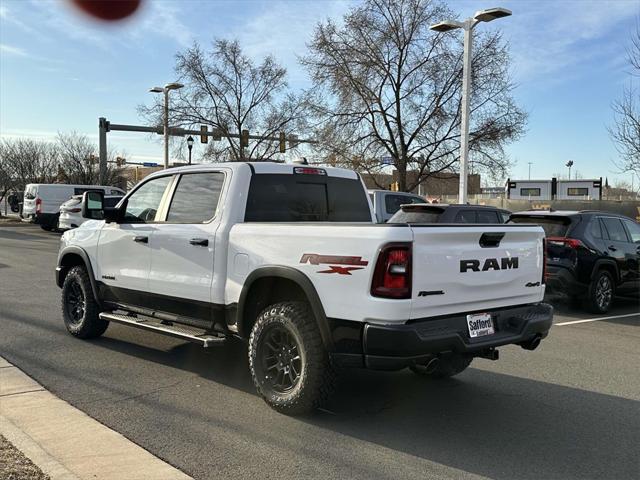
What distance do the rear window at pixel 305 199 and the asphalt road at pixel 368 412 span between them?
155cm

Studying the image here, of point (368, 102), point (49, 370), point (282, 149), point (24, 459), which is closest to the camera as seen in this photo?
point (24, 459)

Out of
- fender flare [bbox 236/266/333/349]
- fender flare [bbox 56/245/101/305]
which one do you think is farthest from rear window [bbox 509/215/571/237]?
fender flare [bbox 56/245/101/305]

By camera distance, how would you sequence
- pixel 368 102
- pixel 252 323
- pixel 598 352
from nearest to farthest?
1. pixel 252 323
2. pixel 598 352
3. pixel 368 102

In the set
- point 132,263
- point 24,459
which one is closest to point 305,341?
point 24,459

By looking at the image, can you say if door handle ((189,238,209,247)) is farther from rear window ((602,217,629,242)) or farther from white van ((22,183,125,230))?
white van ((22,183,125,230))

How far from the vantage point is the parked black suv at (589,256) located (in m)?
9.21

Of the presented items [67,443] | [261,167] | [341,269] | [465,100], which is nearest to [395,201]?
[465,100]

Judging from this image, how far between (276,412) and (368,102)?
1914cm

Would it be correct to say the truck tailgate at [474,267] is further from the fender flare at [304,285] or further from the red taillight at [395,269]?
the fender flare at [304,285]

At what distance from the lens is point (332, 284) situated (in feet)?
13.6

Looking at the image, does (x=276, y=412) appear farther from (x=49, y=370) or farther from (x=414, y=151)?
(x=414, y=151)

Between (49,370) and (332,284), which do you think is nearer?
(332,284)

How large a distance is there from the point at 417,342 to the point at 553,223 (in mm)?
6575

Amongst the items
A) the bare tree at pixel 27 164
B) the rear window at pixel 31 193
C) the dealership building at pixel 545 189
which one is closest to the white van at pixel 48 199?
the rear window at pixel 31 193
